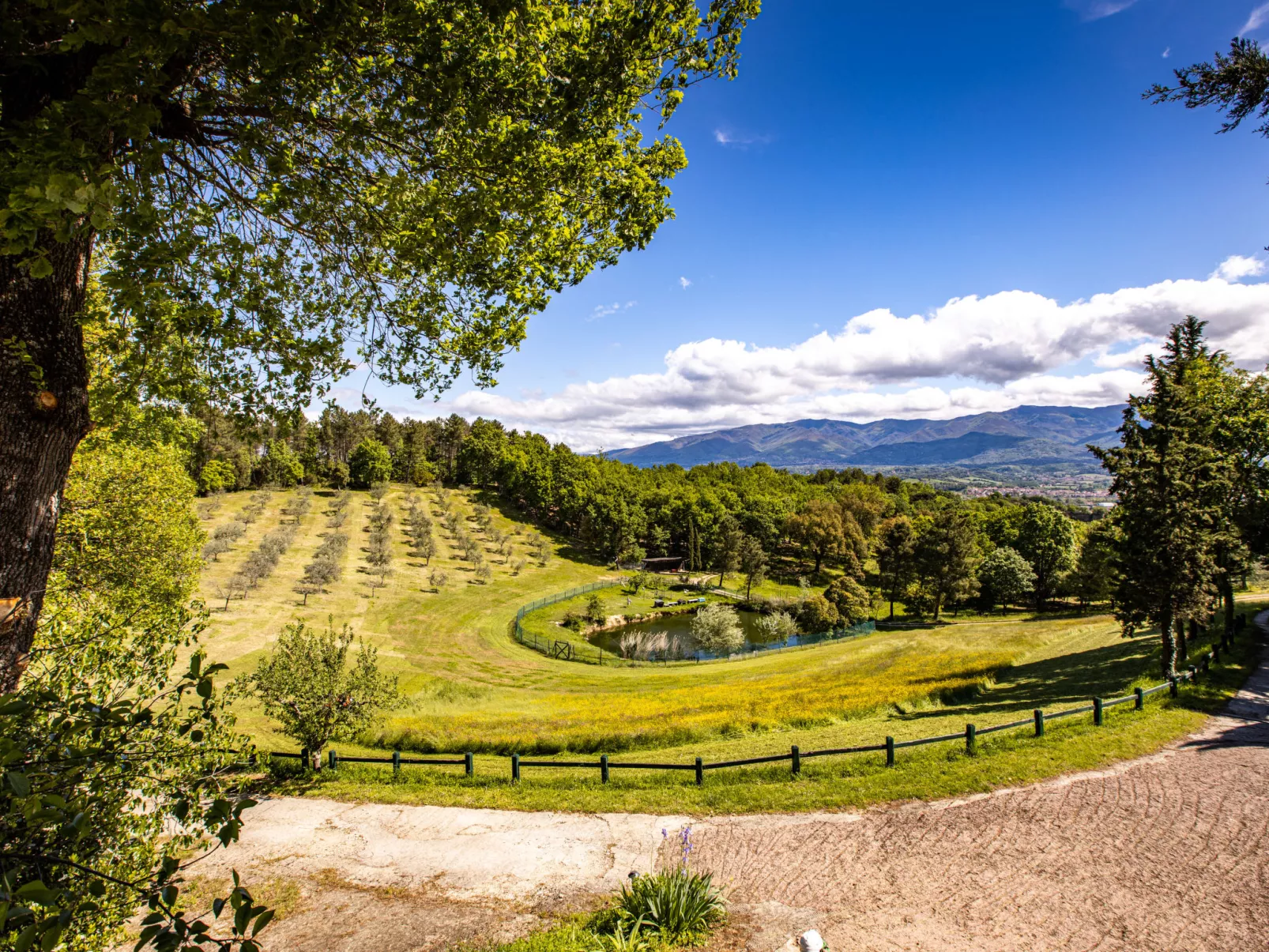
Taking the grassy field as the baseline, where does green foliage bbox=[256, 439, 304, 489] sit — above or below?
above

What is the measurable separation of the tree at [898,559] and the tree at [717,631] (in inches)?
787

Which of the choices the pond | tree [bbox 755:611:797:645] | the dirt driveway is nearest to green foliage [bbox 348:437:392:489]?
the pond

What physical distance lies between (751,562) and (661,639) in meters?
24.6

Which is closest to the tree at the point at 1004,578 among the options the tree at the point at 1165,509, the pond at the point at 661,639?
the pond at the point at 661,639

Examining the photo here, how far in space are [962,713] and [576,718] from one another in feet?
50.9

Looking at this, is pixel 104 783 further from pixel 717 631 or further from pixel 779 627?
pixel 779 627

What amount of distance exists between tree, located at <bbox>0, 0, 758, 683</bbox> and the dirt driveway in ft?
31.4

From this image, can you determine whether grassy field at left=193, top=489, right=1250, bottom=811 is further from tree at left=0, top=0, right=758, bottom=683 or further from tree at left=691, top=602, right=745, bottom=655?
tree at left=691, top=602, right=745, bottom=655

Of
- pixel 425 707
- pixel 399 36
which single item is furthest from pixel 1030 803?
pixel 425 707

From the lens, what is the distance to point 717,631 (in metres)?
54.3

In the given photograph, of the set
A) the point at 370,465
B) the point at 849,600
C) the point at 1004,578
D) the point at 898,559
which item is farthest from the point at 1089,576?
the point at 370,465

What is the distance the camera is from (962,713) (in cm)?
2062

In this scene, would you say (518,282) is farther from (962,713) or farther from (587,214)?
(962,713)

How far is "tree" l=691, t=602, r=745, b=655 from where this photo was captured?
53.7 meters
